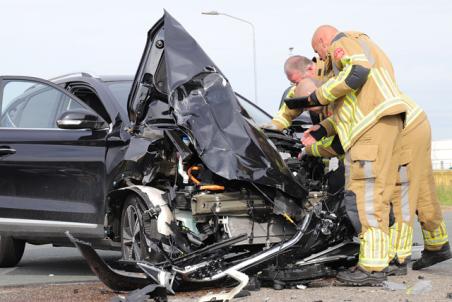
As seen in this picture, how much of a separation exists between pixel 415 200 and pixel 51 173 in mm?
3133

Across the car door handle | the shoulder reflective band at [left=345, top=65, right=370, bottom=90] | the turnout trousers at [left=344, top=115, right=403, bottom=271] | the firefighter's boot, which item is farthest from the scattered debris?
the firefighter's boot

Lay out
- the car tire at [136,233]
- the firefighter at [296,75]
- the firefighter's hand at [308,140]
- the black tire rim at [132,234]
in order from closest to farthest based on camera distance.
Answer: the car tire at [136,233] → the black tire rim at [132,234] → the firefighter's hand at [308,140] → the firefighter at [296,75]

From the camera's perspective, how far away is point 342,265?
6.45 m

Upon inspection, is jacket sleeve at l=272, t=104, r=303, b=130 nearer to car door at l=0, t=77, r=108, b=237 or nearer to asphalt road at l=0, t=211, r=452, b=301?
car door at l=0, t=77, r=108, b=237

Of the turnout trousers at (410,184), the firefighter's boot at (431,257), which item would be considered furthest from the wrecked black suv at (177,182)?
the firefighter's boot at (431,257)

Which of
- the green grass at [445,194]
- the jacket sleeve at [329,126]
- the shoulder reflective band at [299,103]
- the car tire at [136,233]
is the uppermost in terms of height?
the shoulder reflective band at [299,103]

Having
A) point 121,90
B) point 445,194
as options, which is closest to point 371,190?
point 121,90

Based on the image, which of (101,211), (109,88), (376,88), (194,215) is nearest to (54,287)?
(101,211)

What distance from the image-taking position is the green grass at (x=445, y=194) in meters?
22.9

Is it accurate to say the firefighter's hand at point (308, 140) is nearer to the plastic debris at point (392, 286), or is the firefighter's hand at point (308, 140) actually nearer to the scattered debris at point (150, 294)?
the plastic debris at point (392, 286)

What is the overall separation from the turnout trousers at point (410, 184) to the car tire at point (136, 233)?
1955mm

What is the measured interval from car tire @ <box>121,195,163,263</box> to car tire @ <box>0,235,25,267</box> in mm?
2299

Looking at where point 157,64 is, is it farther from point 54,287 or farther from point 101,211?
point 54,287

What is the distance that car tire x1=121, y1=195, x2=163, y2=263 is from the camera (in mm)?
5832
